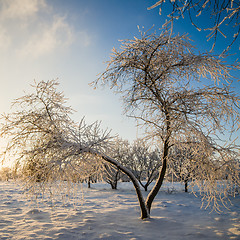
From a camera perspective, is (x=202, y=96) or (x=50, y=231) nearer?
(x=50, y=231)

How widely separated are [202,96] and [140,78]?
2.07 m

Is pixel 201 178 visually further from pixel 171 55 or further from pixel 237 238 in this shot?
pixel 171 55

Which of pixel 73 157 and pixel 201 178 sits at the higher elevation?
pixel 73 157

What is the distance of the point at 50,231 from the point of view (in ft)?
15.6

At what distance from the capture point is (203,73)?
212 inches

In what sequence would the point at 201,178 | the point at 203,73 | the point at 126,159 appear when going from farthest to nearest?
the point at 126,159
the point at 201,178
the point at 203,73

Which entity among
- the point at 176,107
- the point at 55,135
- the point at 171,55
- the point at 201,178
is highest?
the point at 171,55

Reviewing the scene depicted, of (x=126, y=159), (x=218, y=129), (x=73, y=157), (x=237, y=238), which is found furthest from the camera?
(x=126, y=159)

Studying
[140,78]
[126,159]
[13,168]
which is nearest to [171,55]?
[140,78]

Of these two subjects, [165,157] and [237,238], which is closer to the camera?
[237,238]

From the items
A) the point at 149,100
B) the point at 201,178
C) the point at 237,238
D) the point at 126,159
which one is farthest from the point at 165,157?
the point at 126,159

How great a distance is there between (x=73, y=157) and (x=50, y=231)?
2.26 meters

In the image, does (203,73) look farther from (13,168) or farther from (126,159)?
(126,159)

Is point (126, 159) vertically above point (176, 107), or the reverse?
point (176, 107)
